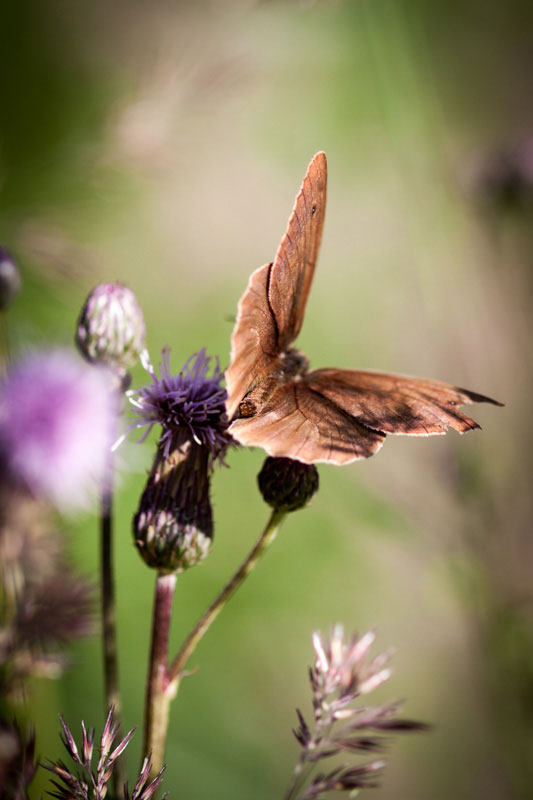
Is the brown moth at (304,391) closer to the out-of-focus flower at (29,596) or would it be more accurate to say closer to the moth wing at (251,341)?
the moth wing at (251,341)

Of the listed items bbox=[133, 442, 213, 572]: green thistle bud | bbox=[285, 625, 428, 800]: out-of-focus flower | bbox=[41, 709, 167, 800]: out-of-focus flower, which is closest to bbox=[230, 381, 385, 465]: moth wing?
bbox=[133, 442, 213, 572]: green thistle bud

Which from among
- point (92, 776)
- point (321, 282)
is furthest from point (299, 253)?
point (321, 282)

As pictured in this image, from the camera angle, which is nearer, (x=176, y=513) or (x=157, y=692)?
(x=157, y=692)

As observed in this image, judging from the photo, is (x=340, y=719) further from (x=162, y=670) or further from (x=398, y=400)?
(x=398, y=400)

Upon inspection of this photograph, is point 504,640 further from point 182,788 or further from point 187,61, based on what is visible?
point 187,61

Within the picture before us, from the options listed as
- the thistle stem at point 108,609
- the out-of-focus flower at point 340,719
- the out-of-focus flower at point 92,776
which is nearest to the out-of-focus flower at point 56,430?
the thistle stem at point 108,609

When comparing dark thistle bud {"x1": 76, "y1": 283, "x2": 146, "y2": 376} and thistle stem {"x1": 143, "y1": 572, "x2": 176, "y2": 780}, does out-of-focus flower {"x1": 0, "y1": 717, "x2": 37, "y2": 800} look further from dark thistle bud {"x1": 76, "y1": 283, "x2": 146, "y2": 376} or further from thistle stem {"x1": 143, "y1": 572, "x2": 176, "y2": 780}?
dark thistle bud {"x1": 76, "y1": 283, "x2": 146, "y2": 376}
